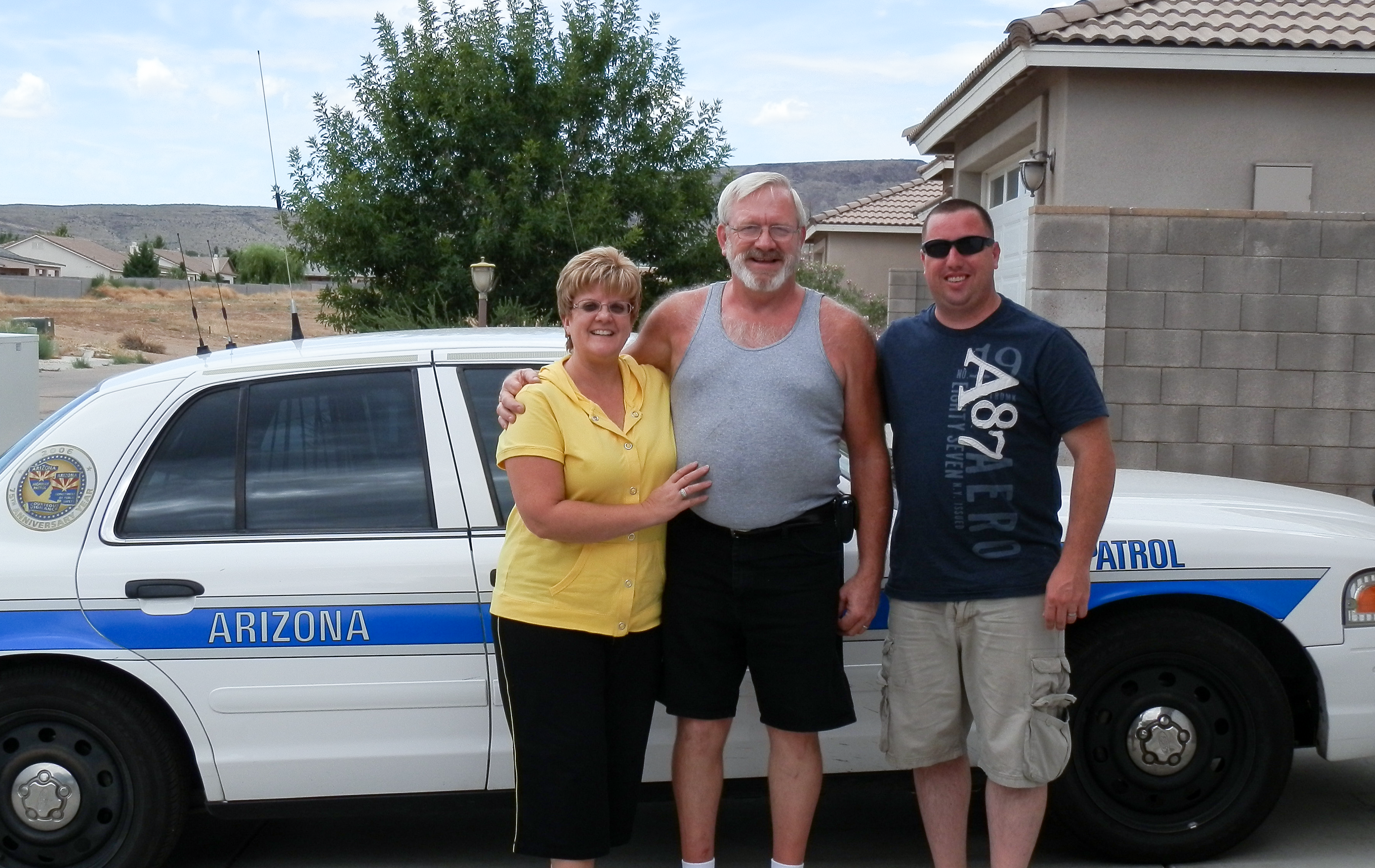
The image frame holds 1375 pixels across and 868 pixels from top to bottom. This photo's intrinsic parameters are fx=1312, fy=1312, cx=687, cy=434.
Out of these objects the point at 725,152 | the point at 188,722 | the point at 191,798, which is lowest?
the point at 191,798

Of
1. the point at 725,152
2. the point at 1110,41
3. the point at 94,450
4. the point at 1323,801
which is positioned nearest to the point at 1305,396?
the point at 1110,41

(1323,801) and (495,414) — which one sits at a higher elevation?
(495,414)

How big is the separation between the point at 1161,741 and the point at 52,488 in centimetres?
314

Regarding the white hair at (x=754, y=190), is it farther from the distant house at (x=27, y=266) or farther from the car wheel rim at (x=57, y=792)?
the distant house at (x=27, y=266)

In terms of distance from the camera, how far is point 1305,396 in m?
8.42

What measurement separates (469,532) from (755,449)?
2.97 ft

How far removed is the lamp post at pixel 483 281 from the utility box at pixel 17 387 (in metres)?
5.58

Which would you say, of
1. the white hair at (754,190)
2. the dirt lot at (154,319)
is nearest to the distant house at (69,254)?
the dirt lot at (154,319)

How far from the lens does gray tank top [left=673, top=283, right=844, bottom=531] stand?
308 cm

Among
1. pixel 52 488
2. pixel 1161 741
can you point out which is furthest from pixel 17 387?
pixel 1161 741

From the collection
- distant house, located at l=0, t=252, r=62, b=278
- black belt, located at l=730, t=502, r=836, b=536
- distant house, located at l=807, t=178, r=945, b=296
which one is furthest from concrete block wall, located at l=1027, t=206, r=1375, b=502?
distant house, located at l=0, t=252, r=62, b=278

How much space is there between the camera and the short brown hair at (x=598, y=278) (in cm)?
299

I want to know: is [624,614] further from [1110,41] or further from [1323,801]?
[1110,41]

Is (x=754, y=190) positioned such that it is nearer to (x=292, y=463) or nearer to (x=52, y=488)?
(x=292, y=463)
